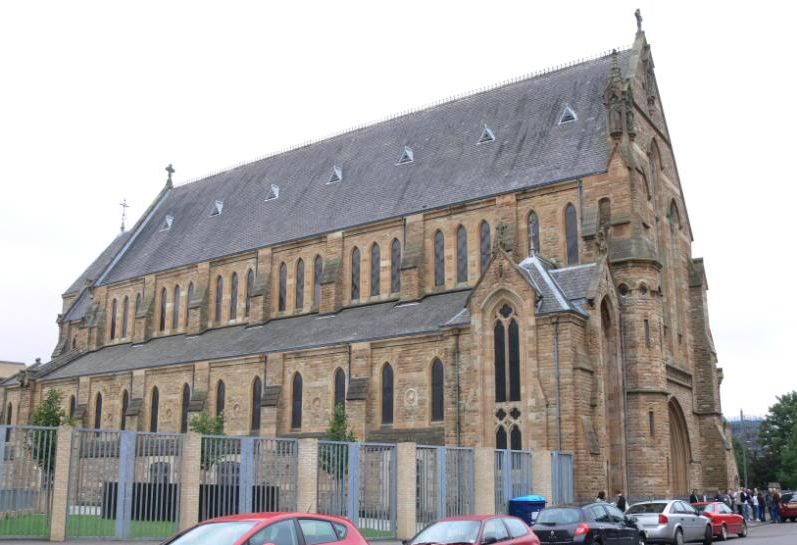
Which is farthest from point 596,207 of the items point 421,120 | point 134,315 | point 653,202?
point 134,315

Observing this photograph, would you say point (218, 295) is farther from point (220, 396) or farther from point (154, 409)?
point (220, 396)

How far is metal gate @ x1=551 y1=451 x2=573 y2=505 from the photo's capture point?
27.8 metres

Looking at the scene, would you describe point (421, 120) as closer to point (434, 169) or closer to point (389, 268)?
point (434, 169)

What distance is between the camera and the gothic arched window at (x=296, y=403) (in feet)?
127

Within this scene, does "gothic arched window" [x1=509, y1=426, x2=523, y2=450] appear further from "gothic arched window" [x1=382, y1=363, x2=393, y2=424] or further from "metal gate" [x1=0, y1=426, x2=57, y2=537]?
"metal gate" [x1=0, y1=426, x2=57, y2=537]

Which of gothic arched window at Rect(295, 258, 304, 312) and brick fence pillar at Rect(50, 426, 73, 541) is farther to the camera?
gothic arched window at Rect(295, 258, 304, 312)

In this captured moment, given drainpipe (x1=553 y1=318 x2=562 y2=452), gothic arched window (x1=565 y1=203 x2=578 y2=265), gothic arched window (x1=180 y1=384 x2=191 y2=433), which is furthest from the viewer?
gothic arched window (x1=180 y1=384 x2=191 y2=433)

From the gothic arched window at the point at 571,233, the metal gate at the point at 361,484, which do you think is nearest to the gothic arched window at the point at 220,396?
the gothic arched window at the point at 571,233

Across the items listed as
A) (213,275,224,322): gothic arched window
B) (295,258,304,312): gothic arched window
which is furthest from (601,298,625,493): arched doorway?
(213,275,224,322): gothic arched window

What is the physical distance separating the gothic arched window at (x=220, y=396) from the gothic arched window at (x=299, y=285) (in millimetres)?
5653

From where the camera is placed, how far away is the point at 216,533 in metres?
10.9

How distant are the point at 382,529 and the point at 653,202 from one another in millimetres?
21399

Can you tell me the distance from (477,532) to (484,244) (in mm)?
24825

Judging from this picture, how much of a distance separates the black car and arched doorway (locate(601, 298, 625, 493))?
Answer: 11744mm
